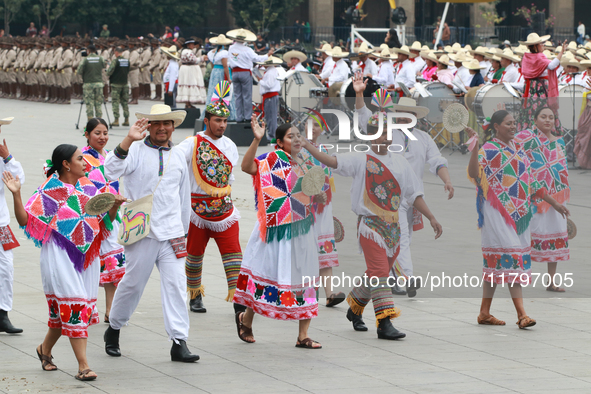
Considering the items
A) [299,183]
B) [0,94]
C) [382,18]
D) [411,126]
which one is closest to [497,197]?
[411,126]

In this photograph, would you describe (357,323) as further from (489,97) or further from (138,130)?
(489,97)

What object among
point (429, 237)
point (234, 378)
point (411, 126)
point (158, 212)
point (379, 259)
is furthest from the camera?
point (429, 237)

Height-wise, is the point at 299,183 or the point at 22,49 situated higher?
the point at 22,49

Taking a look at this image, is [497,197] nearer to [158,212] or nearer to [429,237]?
[158,212]

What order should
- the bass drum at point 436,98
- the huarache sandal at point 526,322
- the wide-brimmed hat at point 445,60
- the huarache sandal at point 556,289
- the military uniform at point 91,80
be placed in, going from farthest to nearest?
1. the military uniform at point 91,80
2. the wide-brimmed hat at point 445,60
3. the bass drum at point 436,98
4. the huarache sandal at point 556,289
5. the huarache sandal at point 526,322

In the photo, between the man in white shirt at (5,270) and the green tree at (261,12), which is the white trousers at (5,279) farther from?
the green tree at (261,12)

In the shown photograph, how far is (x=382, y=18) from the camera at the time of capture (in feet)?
185

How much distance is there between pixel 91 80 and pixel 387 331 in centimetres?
1652

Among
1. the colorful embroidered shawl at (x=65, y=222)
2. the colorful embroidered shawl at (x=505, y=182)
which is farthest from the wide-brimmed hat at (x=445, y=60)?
the colorful embroidered shawl at (x=65, y=222)

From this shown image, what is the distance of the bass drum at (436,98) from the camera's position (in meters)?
18.5

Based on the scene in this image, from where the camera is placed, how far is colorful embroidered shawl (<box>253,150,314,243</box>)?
6.70 m

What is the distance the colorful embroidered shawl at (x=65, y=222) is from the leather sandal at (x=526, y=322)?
3262mm

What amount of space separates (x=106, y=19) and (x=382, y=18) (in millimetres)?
16122

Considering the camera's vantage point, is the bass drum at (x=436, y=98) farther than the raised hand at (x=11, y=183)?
Yes
